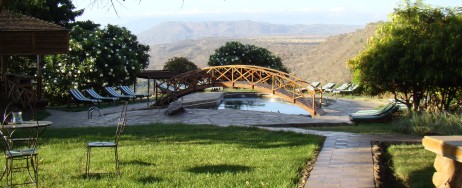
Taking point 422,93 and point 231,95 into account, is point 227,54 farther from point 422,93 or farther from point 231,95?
point 422,93

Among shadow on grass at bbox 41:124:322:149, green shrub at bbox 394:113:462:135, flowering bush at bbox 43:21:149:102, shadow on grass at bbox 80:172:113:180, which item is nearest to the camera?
shadow on grass at bbox 80:172:113:180

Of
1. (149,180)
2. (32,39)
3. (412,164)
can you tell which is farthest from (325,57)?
(149,180)

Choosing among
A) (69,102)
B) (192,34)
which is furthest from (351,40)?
(192,34)

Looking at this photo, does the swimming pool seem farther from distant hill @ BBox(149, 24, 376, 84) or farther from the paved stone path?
distant hill @ BBox(149, 24, 376, 84)

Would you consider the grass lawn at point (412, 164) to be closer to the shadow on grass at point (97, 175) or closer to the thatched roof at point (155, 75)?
the shadow on grass at point (97, 175)

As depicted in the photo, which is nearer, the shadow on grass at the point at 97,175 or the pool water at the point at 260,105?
the shadow on grass at the point at 97,175

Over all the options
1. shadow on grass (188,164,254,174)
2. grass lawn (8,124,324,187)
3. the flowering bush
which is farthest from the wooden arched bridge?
shadow on grass (188,164,254,174)

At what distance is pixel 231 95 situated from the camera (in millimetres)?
29609

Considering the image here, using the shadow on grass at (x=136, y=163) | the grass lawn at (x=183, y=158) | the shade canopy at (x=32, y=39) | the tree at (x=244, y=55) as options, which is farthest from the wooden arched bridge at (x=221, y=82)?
the shadow on grass at (x=136, y=163)

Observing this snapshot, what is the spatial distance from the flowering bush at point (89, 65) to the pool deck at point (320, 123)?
128 inches

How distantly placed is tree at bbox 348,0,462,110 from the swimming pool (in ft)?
22.5

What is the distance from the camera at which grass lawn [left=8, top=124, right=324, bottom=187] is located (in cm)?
688

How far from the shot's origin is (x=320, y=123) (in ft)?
53.2

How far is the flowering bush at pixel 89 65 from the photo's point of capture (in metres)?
24.6
